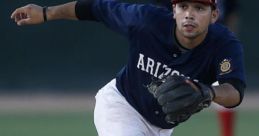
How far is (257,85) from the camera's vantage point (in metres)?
12.5

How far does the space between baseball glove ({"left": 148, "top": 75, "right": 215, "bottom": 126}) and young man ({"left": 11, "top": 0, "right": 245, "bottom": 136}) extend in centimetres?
36

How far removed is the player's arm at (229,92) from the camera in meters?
4.94

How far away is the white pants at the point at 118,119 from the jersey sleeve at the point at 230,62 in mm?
660

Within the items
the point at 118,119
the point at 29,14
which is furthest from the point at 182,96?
the point at 29,14

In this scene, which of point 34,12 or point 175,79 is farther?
point 34,12

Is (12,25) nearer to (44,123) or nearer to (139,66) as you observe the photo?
(44,123)

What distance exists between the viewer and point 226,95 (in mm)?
4992

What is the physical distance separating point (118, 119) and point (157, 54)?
486 mm

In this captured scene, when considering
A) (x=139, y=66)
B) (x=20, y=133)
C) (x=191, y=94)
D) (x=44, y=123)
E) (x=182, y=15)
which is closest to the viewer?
(x=191, y=94)

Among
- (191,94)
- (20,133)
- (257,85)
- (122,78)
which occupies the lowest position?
(257,85)

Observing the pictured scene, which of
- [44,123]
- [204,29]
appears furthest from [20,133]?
[204,29]

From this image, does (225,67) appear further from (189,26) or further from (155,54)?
(155,54)

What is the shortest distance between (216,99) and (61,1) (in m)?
7.51

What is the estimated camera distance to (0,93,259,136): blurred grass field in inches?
368
